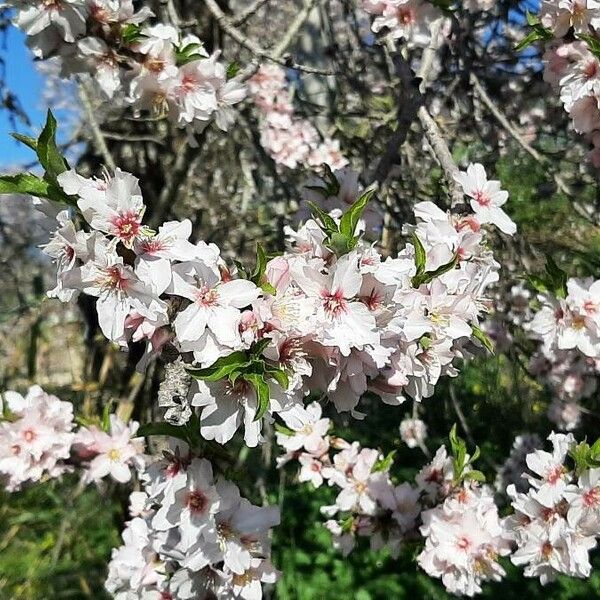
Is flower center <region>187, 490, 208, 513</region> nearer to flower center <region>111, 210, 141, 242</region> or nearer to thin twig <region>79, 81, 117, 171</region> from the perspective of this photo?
flower center <region>111, 210, 141, 242</region>

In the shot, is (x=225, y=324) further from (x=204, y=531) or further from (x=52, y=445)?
(x=52, y=445)

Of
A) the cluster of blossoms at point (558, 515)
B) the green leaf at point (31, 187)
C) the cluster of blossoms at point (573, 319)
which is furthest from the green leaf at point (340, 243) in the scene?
the cluster of blossoms at point (573, 319)

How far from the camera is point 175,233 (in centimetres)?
101

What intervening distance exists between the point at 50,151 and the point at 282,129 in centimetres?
211

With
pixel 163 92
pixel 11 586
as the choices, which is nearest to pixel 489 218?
pixel 163 92

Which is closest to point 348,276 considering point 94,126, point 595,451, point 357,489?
point 595,451

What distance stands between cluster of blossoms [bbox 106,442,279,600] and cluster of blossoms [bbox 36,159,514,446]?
0.20 m

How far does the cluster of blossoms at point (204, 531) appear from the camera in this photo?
122 cm

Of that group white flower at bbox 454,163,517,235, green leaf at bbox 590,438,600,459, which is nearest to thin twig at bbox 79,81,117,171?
white flower at bbox 454,163,517,235

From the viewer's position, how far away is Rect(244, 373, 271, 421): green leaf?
0.93m

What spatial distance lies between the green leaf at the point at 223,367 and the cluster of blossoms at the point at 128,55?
766 millimetres

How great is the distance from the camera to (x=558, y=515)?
1.50m

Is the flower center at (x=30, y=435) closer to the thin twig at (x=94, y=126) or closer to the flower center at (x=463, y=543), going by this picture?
the thin twig at (x=94, y=126)

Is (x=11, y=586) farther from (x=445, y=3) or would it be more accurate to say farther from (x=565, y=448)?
(x=445, y=3)
